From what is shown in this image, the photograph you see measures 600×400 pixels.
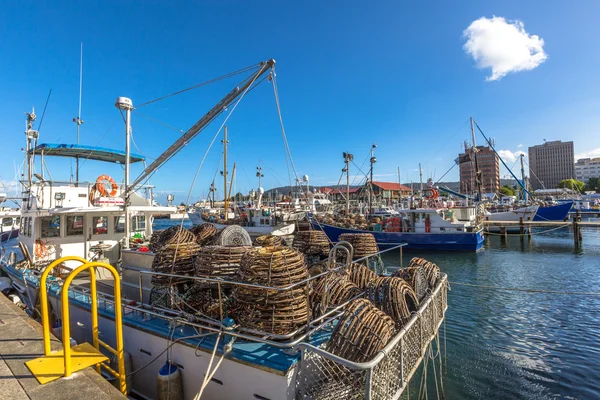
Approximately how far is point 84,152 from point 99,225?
383 centimetres

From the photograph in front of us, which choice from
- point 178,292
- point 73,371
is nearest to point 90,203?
point 178,292

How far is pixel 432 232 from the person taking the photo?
27.8m

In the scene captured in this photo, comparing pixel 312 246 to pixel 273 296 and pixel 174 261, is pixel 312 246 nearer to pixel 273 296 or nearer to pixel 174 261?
pixel 174 261

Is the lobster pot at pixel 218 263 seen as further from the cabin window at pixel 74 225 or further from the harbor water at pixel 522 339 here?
the cabin window at pixel 74 225

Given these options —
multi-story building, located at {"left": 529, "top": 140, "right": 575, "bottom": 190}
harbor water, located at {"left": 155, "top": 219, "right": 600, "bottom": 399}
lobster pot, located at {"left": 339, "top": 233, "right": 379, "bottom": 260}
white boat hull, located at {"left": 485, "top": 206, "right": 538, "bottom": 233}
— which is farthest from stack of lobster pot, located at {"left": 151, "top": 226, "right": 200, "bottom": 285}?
multi-story building, located at {"left": 529, "top": 140, "right": 575, "bottom": 190}

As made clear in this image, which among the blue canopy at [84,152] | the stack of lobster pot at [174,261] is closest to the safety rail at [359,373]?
the stack of lobster pot at [174,261]

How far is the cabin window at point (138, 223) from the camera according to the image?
535 inches

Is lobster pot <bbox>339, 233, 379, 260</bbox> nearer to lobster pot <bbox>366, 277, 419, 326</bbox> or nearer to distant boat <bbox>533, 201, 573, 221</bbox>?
lobster pot <bbox>366, 277, 419, 326</bbox>

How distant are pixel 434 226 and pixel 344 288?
25.0 m

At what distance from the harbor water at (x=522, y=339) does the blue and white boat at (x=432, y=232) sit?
7159mm

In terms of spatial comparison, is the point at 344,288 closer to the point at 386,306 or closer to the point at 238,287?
the point at 386,306

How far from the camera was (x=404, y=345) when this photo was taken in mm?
4250

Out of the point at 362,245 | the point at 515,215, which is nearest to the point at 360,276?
the point at 362,245

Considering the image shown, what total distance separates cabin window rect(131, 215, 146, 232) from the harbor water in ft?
40.2
